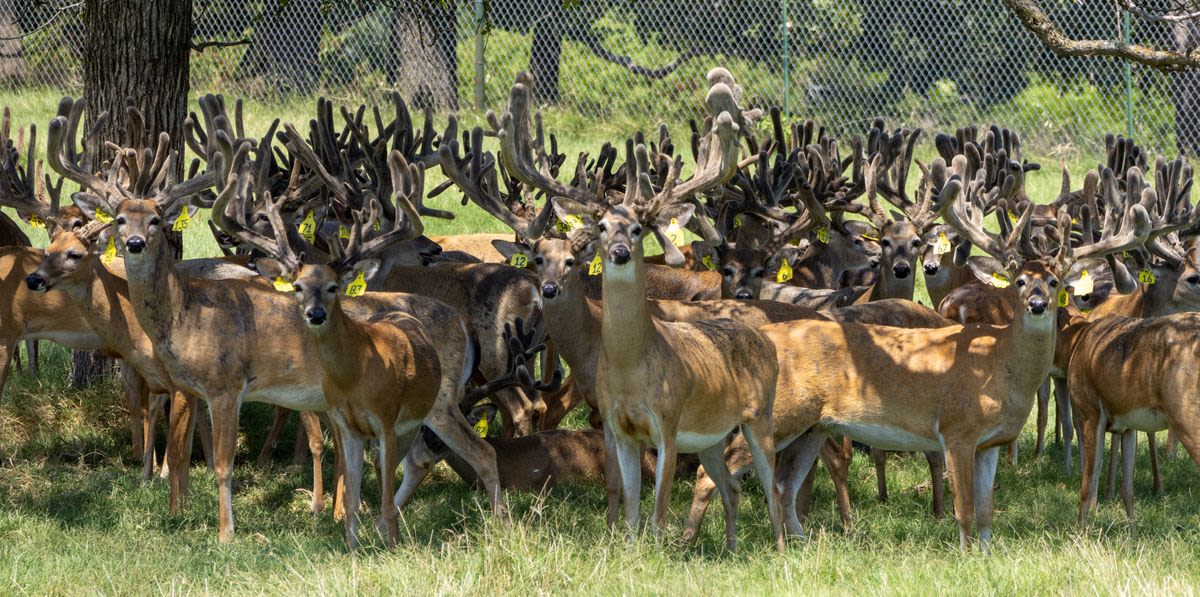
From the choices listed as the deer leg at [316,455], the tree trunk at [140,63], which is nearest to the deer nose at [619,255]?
the deer leg at [316,455]

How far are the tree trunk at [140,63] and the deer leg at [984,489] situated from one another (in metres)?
5.59

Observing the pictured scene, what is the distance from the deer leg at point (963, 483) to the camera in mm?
7633

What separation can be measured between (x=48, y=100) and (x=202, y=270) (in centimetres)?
1262

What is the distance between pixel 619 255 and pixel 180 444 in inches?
130

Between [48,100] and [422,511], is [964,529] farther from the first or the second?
[48,100]

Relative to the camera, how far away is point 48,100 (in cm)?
2178

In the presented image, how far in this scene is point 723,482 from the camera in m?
7.85

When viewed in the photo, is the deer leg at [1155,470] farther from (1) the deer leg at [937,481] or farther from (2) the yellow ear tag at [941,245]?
(2) the yellow ear tag at [941,245]

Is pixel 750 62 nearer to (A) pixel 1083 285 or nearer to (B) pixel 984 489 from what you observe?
(A) pixel 1083 285

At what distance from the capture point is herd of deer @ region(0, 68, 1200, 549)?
25.1 feet

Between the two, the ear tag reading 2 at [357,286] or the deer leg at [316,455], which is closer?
the ear tag reading 2 at [357,286]

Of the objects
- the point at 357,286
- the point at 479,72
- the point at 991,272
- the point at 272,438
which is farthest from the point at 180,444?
the point at 479,72

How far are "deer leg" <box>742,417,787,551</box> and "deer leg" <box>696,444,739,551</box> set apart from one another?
0.63ft

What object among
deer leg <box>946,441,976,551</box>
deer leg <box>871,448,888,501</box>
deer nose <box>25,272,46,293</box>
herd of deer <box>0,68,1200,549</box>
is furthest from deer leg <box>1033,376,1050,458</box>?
deer nose <box>25,272,46,293</box>
